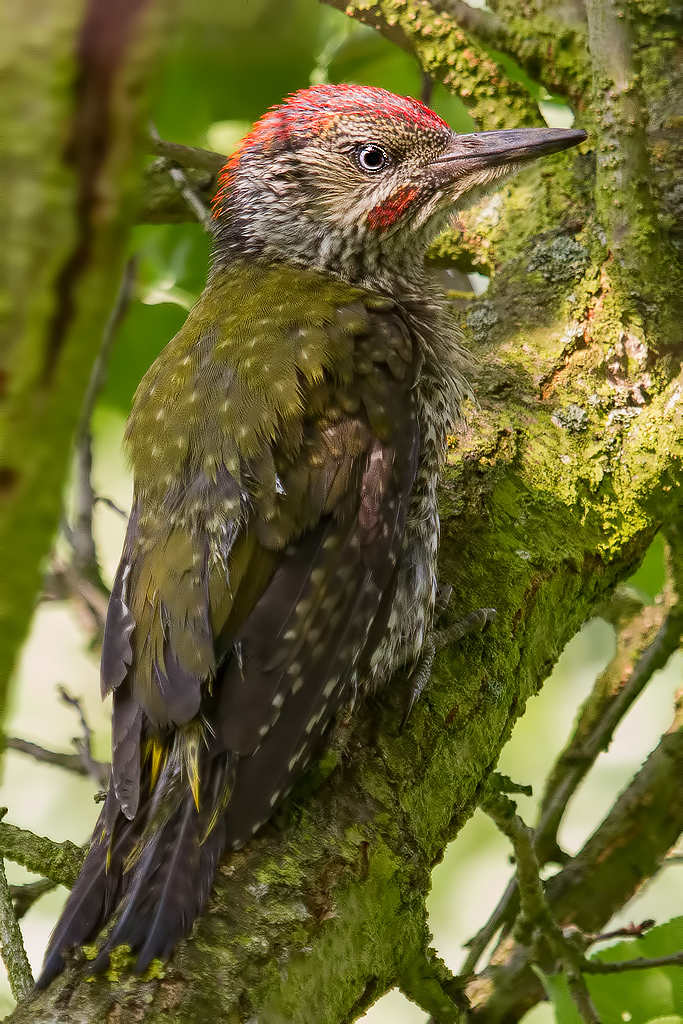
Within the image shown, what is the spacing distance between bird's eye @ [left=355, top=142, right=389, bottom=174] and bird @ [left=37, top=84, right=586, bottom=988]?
0.05 metres

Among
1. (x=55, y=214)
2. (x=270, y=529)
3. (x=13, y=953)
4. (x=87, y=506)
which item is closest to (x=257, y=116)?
(x=87, y=506)

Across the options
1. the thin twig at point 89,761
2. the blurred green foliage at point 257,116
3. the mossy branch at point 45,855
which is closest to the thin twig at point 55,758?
the thin twig at point 89,761

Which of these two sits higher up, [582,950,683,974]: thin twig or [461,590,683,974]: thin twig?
[461,590,683,974]: thin twig

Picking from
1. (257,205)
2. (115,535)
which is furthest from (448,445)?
(115,535)

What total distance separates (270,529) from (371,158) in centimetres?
145

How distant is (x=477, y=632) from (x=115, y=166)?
1.94m

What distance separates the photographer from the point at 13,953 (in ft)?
5.33

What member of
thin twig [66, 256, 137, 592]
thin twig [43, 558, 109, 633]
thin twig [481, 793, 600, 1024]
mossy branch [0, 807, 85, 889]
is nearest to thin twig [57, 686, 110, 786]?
thin twig [43, 558, 109, 633]

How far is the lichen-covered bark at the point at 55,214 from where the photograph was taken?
14.9 inches

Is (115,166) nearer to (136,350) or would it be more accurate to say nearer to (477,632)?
(477,632)

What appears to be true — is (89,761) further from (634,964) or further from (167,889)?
(634,964)

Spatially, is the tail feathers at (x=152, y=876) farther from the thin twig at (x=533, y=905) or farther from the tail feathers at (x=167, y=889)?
Answer: the thin twig at (x=533, y=905)

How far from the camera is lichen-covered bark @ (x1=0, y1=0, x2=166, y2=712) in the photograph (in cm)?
38

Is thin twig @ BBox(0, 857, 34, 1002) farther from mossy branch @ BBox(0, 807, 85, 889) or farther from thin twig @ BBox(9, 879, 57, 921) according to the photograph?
thin twig @ BBox(9, 879, 57, 921)
